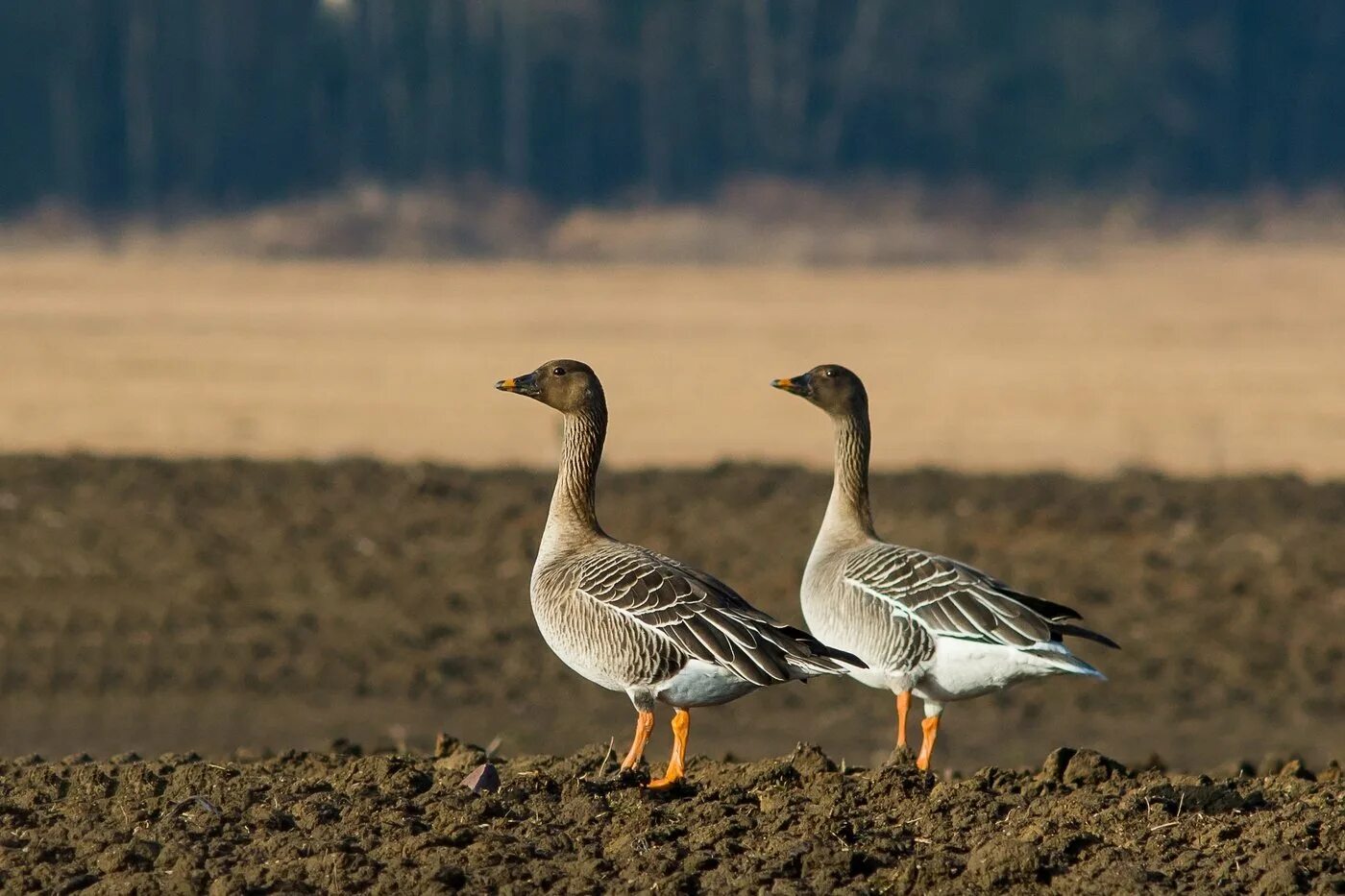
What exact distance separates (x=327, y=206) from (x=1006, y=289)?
63.9 feet

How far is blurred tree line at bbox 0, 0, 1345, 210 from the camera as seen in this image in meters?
64.9

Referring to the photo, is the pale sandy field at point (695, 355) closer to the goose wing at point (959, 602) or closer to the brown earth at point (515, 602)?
the brown earth at point (515, 602)

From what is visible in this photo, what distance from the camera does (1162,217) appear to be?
6650cm

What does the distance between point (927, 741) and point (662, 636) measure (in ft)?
5.43

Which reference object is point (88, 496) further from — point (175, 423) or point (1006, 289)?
point (1006, 289)

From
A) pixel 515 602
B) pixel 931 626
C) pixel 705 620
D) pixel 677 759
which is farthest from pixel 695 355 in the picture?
pixel 705 620

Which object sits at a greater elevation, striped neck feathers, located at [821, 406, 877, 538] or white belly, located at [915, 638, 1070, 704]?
striped neck feathers, located at [821, 406, 877, 538]

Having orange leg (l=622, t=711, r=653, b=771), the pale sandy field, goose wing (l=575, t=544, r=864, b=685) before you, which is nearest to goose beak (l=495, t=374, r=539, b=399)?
goose wing (l=575, t=544, r=864, b=685)

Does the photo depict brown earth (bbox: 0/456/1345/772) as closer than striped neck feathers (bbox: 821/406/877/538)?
No

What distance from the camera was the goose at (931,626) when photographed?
880 cm

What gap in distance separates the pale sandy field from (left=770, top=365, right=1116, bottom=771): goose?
546 inches

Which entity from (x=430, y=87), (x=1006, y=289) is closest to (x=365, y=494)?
(x=1006, y=289)

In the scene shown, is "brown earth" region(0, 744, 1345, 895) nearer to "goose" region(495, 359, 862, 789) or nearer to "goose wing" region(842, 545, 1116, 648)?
"goose" region(495, 359, 862, 789)

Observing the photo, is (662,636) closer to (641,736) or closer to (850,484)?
(641,736)
